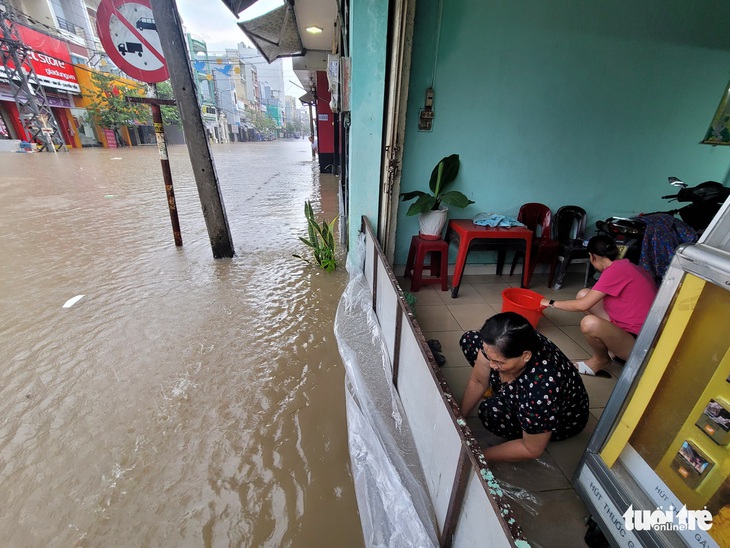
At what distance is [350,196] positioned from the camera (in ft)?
10.7

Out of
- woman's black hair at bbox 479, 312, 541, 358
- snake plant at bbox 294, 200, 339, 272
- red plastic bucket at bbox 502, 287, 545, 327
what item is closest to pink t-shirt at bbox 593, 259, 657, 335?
red plastic bucket at bbox 502, 287, 545, 327

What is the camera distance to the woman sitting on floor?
1.28 m

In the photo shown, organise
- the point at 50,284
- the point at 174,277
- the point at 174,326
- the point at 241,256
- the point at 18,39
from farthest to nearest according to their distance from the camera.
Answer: the point at 18,39 → the point at 241,256 → the point at 174,277 → the point at 50,284 → the point at 174,326

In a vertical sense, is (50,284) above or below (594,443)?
below

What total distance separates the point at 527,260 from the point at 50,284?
16.3ft

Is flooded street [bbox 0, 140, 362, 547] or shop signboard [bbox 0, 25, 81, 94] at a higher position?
shop signboard [bbox 0, 25, 81, 94]

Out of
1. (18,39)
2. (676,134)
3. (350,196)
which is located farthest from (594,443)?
(18,39)

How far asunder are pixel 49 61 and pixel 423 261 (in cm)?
2454

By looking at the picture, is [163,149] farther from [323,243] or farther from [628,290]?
[628,290]

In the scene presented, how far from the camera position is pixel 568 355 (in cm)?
237

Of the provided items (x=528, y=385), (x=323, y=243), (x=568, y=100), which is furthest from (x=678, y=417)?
(x=323, y=243)

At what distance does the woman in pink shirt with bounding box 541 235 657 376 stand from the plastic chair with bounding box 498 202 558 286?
1.16 metres

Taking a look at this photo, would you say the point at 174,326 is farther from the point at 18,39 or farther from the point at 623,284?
the point at 18,39

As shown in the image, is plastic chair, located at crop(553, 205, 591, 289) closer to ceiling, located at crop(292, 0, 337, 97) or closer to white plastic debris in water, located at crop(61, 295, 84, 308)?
white plastic debris in water, located at crop(61, 295, 84, 308)
